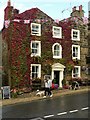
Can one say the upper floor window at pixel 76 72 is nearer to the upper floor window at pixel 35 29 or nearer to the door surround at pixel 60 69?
the door surround at pixel 60 69

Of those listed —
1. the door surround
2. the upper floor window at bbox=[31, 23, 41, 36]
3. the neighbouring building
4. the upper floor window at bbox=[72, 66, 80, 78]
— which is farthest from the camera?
the upper floor window at bbox=[72, 66, 80, 78]

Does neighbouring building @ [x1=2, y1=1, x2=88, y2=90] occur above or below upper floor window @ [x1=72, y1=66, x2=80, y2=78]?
above

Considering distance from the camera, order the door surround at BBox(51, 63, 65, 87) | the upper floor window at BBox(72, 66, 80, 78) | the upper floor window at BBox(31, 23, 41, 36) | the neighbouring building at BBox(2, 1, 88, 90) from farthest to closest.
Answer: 1. the upper floor window at BBox(72, 66, 80, 78)
2. the door surround at BBox(51, 63, 65, 87)
3. the upper floor window at BBox(31, 23, 41, 36)
4. the neighbouring building at BBox(2, 1, 88, 90)

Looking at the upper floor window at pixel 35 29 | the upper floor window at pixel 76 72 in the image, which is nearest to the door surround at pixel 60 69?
the upper floor window at pixel 76 72

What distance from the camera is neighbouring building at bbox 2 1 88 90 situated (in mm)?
26609

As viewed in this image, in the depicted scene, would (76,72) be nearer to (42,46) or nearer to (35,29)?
(42,46)

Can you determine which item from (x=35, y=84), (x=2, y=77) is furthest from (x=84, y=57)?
(x=2, y=77)

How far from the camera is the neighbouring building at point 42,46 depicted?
26.6 metres

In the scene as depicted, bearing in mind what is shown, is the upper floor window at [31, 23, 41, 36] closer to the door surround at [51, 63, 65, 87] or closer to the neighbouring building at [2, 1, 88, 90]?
the neighbouring building at [2, 1, 88, 90]

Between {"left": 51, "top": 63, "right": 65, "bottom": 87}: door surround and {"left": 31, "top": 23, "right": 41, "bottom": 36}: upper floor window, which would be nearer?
{"left": 31, "top": 23, "right": 41, "bottom": 36}: upper floor window

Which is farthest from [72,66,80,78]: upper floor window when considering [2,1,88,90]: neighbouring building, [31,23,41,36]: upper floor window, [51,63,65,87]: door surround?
[31,23,41,36]: upper floor window

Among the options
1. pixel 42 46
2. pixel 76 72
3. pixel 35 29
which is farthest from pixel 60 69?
pixel 35 29

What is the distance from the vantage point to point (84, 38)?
31.7 metres

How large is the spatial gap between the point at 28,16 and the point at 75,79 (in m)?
7.85
